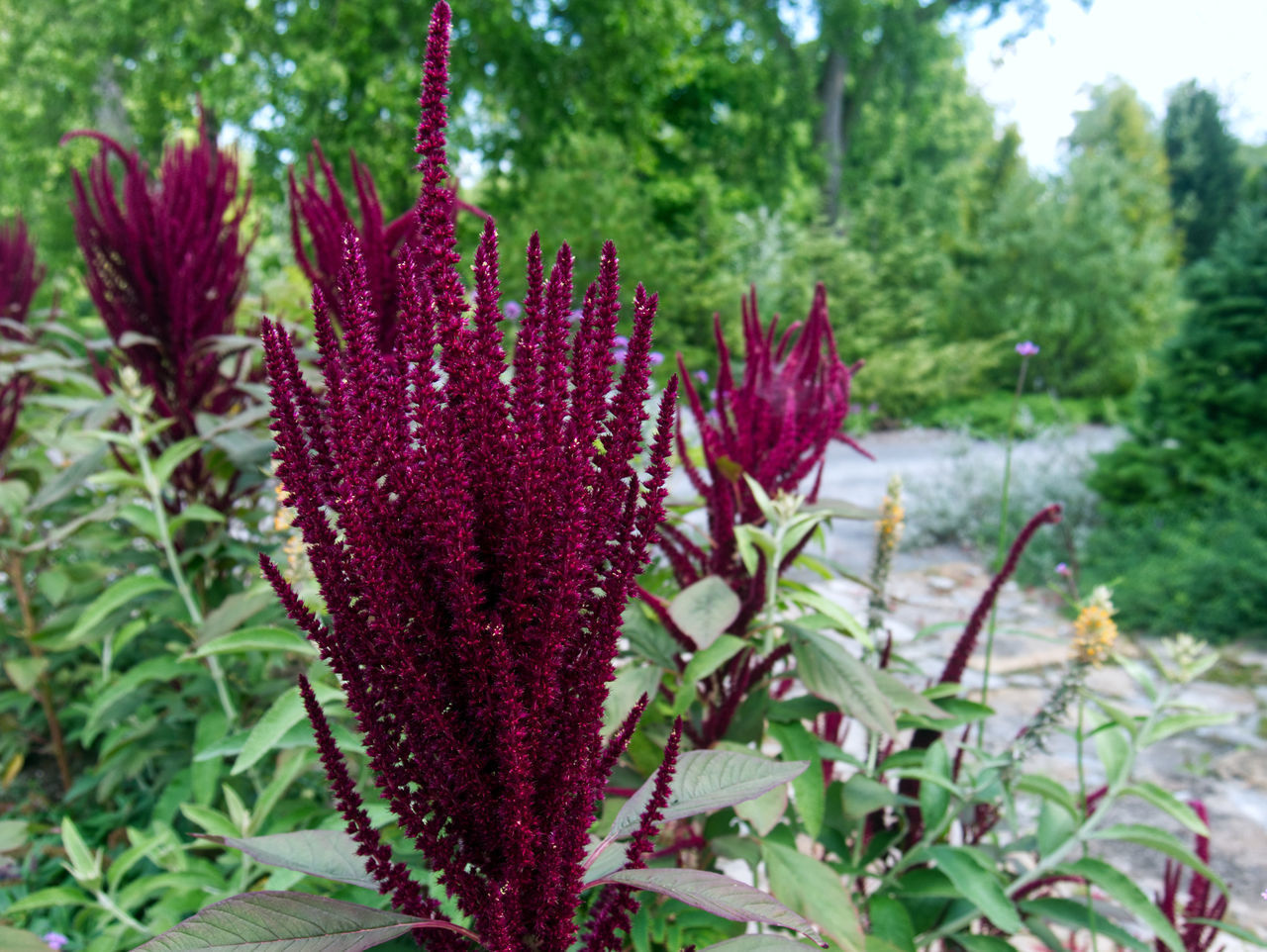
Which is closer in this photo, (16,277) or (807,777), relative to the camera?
(807,777)

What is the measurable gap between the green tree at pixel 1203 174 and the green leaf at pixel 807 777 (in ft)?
90.7

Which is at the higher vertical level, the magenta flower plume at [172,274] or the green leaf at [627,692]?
the magenta flower plume at [172,274]

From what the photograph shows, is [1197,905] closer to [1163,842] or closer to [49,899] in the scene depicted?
[1163,842]

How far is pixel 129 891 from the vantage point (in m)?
1.73

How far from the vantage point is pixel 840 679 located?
1.34 metres

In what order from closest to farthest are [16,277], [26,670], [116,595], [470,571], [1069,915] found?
[470,571] → [1069,915] → [116,595] → [26,670] → [16,277]

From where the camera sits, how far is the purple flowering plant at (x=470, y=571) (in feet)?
2.28

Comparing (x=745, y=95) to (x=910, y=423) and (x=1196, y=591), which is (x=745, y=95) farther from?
(x=1196, y=591)

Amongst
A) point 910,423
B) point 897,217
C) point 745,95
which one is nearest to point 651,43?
point 745,95

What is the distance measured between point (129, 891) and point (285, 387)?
62.4 inches

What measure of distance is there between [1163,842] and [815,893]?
63 centimetres

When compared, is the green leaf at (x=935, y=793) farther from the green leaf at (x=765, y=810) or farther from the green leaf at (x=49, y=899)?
the green leaf at (x=49, y=899)

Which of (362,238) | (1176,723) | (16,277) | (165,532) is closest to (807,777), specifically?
(1176,723)

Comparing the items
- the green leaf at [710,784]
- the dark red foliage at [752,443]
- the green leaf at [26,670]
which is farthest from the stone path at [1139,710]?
the green leaf at [26,670]
